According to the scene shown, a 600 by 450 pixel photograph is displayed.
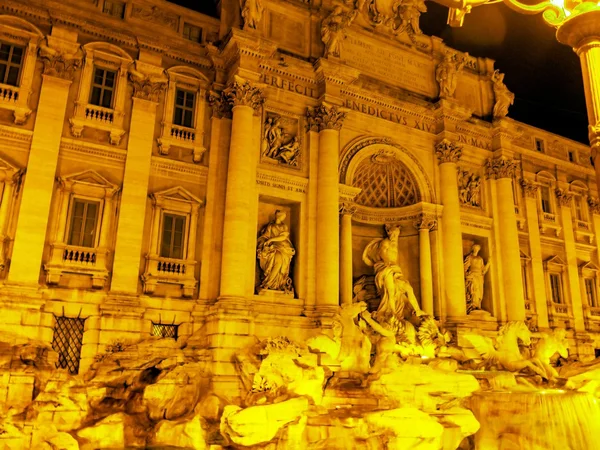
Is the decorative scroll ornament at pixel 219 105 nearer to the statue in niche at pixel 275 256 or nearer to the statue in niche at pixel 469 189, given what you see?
the statue in niche at pixel 275 256

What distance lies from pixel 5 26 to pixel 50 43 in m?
1.19

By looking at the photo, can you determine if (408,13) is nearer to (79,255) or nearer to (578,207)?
(578,207)

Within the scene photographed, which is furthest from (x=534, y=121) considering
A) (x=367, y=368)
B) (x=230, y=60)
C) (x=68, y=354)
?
(x=68, y=354)

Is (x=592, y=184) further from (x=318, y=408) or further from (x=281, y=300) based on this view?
(x=318, y=408)

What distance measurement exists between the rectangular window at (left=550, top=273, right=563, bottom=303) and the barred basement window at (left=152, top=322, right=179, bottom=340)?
642 inches

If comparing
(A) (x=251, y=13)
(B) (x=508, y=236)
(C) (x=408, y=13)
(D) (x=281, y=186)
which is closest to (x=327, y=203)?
(D) (x=281, y=186)

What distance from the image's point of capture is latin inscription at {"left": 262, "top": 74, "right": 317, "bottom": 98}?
17425 millimetres

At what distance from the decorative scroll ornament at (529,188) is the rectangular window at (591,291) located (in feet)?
15.1

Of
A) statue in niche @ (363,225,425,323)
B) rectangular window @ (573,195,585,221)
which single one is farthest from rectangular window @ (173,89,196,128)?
rectangular window @ (573,195,585,221)

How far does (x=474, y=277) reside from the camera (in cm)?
2017

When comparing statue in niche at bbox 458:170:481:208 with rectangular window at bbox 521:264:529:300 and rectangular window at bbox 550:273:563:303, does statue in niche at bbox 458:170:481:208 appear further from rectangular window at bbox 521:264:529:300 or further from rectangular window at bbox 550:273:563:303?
rectangular window at bbox 550:273:563:303

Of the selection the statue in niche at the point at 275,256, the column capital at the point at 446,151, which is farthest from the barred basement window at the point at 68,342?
the column capital at the point at 446,151

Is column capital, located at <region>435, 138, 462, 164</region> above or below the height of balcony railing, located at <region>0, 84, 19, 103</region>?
above

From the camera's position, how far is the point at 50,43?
14.9 meters
